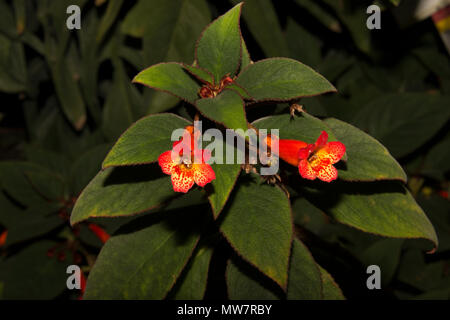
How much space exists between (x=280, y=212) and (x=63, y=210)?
0.61 metres

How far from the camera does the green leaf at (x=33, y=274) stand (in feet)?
2.68

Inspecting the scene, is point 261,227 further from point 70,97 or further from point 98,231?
point 70,97

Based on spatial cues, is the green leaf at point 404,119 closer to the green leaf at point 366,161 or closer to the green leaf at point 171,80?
the green leaf at point 366,161

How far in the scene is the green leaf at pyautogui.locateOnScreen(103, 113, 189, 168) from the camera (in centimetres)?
42

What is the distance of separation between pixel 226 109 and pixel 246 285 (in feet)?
0.89

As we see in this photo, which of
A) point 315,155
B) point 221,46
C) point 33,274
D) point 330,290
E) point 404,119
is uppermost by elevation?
point 221,46

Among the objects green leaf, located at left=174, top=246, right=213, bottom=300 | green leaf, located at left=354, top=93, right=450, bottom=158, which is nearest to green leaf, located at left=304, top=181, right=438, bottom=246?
green leaf, located at left=174, top=246, right=213, bottom=300

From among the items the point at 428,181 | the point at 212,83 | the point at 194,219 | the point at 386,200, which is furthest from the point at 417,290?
the point at 212,83

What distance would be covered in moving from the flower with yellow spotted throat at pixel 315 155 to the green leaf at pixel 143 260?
0.19 metres

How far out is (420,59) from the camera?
116cm


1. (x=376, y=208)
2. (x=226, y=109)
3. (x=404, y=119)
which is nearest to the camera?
(x=226, y=109)

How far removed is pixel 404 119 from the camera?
3.25 ft

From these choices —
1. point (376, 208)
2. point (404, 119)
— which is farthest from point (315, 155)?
point (404, 119)

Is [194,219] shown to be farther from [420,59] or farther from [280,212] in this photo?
[420,59]
